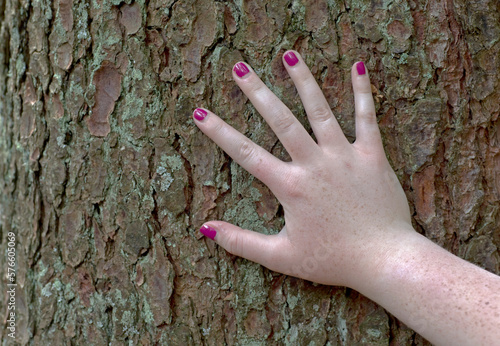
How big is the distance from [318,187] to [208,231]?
0.36 meters

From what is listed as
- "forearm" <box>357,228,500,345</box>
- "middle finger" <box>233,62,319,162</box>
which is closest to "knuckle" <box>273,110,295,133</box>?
"middle finger" <box>233,62,319,162</box>

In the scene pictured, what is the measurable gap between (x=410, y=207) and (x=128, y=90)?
37.2 inches

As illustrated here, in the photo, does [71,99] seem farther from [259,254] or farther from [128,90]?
[259,254]

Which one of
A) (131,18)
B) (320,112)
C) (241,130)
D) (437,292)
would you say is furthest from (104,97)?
(437,292)

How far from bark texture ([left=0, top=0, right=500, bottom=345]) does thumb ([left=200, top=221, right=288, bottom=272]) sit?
1.7 inches

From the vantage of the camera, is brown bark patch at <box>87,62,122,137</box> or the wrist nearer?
the wrist

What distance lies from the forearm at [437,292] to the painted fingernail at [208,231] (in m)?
0.45

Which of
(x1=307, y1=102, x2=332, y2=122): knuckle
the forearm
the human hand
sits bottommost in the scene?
the forearm

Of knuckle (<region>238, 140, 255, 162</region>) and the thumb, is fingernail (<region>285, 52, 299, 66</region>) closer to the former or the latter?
knuckle (<region>238, 140, 255, 162</region>)

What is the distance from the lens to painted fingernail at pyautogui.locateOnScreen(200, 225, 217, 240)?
1.32m

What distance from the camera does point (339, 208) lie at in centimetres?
121

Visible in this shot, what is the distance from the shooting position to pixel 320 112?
4.14 ft

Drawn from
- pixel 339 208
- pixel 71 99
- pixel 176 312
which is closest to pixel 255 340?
pixel 176 312

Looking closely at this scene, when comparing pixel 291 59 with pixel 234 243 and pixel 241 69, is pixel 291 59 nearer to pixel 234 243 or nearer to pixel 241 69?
pixel 241 69
